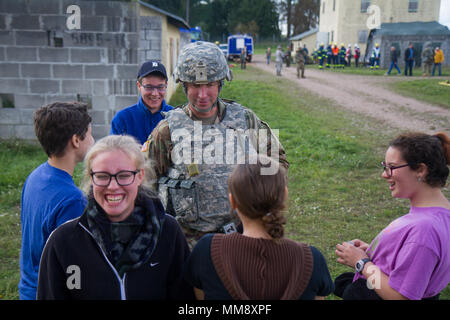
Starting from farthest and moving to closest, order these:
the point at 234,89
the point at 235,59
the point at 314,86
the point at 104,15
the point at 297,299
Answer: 1. the point at 235,59
2. the point at 314,86
3. the point at 234,89
4. the point at 104,15
5. the point at 297,299

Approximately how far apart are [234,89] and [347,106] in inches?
232

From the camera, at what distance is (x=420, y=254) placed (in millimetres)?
2135

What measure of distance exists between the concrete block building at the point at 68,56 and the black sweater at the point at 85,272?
7.08m

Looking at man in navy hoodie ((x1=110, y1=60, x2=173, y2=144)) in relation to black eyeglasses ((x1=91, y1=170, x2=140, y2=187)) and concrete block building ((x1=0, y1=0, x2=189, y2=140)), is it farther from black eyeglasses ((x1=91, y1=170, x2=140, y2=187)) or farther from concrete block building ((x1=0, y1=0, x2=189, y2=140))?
concrete block building ((x1=0, y1=0, x2=189, y2=140))

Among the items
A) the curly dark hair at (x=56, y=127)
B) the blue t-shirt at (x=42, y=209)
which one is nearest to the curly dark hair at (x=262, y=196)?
the blue t-shirt at (x=42, y=209)

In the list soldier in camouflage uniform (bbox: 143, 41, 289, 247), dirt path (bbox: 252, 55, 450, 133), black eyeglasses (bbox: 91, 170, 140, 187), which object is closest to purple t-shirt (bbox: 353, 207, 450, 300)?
soldier in camouflage uniform (bbox: 143, 41, 289, 247)

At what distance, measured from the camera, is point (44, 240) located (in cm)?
221

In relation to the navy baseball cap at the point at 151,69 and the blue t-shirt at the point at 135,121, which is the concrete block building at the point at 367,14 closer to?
the navy baseball cap at the point at 151,69

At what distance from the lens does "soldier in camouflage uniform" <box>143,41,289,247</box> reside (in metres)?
2.70

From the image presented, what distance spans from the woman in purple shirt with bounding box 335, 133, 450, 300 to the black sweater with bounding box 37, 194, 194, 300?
1279 mm

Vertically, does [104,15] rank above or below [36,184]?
above

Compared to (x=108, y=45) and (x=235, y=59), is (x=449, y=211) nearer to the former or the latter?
(x=108, y=45)

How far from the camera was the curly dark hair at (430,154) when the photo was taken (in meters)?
2.29
